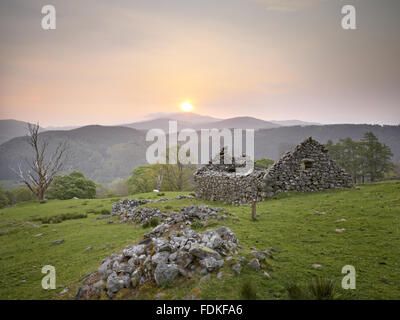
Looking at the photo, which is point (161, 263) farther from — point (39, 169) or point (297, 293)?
point (39, 169)

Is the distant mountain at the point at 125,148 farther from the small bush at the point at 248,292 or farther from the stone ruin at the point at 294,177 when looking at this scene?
the small bush at the point at 248,292

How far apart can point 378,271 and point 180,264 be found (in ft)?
15.3

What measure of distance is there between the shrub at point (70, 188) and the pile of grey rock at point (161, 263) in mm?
32673

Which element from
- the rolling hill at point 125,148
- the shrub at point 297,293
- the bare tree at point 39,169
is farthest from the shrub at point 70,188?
the rolling hill at point 125,148

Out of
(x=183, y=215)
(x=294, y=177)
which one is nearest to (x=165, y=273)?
(x=183, y=215)

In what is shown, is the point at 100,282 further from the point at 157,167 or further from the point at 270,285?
the point at 157,167

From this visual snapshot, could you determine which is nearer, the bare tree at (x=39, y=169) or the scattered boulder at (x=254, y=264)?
the scattered boulder at (x=254, y=264)

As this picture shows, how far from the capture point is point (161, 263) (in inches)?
188

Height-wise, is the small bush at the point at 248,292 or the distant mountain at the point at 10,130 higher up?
the distant mountain at the point at 10,130

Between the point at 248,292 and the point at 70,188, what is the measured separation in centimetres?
3642

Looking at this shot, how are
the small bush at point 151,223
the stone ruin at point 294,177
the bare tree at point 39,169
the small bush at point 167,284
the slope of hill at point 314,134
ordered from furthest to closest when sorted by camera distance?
the slope of hill at point 314,134
the bare tree at point 39,169
the stone ruin at point 294,177
the small bush at point 151,223
the small bush at point 167,284

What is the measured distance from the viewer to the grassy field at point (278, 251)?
14.0 ft

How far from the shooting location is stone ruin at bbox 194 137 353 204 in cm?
1532
